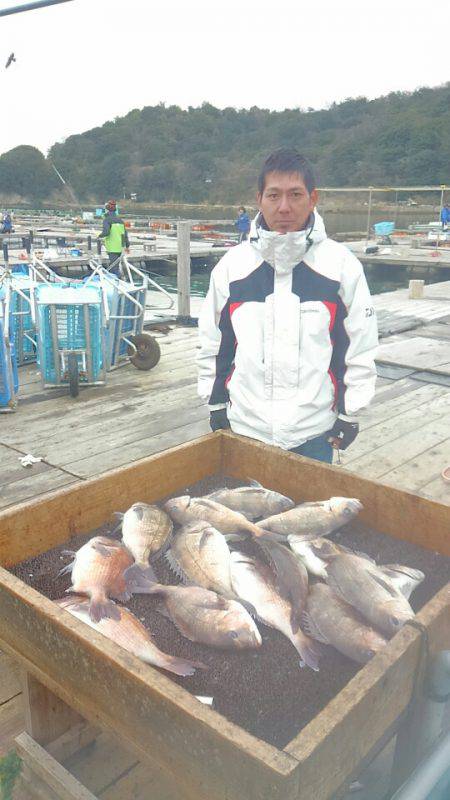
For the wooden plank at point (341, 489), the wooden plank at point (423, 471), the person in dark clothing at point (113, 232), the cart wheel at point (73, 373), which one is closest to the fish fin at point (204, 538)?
the wooden plank at point (341, 489)

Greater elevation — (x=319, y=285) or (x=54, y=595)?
(x=319, y=285)

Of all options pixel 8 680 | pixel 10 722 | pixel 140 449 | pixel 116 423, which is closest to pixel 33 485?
pixel 140 449

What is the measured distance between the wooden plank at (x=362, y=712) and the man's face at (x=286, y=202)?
Answer: 1.47 m

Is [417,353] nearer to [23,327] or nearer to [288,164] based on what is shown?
[23,327]

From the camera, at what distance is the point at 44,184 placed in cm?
10544

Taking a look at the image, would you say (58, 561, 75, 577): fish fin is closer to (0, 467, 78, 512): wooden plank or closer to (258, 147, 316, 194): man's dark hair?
(258, 147, 316, 194): man's dark hair

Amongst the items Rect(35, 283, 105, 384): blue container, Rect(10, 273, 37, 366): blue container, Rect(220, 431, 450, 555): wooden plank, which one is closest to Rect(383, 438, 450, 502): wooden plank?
Rect(220, 431, 450, 555): wooden plank

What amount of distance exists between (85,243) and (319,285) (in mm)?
28692

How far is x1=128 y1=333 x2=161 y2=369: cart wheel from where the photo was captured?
7273 millimetres

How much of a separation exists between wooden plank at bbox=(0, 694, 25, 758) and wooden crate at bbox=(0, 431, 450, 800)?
31 cm

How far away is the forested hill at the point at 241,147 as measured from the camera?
76.1 metres

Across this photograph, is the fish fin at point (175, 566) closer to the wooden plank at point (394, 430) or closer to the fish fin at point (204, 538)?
the fish fin at point (204, 538)

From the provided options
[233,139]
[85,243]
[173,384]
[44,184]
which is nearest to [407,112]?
[233,139]

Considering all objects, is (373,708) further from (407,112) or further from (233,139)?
(233,139)
